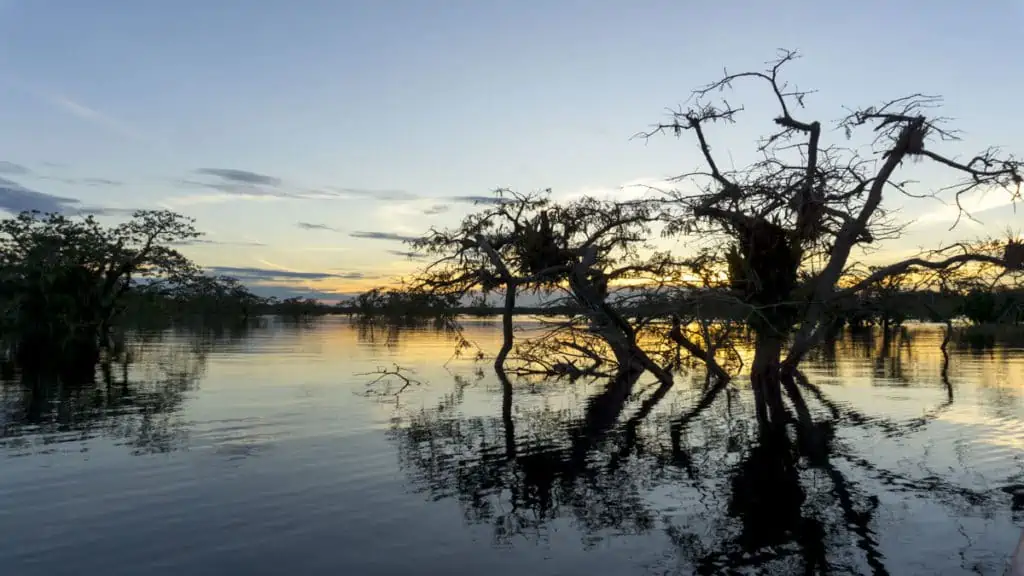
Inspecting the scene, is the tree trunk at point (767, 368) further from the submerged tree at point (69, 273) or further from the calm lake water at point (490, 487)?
the submerged tree at point (69, 273)

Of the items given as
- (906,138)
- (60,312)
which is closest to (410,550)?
(906,138)

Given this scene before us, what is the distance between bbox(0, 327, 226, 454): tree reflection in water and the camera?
16688 millimetres

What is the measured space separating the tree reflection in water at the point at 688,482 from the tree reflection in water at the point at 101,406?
18.4 feet

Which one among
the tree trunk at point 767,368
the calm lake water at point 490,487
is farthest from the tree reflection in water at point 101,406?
the tree trunk at point 767,368

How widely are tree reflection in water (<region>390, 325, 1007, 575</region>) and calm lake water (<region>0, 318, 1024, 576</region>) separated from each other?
0.06 m

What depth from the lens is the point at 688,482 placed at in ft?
42.6

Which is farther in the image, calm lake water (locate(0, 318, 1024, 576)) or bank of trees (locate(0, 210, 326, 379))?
bank of trees (locate(0, 210, 326, 379))

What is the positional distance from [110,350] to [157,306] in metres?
38.6

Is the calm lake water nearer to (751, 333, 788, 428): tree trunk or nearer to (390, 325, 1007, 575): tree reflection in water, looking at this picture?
(390, 325, 1007, 575): tree reflection in water

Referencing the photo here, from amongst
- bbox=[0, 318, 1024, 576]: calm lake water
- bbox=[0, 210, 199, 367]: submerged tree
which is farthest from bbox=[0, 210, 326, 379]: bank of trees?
bbox=[0, 318, 1024, 576]: calm lake water

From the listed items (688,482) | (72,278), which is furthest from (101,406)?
(72,278)

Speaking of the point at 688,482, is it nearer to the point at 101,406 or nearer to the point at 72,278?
the point at 101,406

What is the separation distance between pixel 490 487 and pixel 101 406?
14.7 m

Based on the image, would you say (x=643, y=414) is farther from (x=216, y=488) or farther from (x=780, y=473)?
(x=216, y=488)
